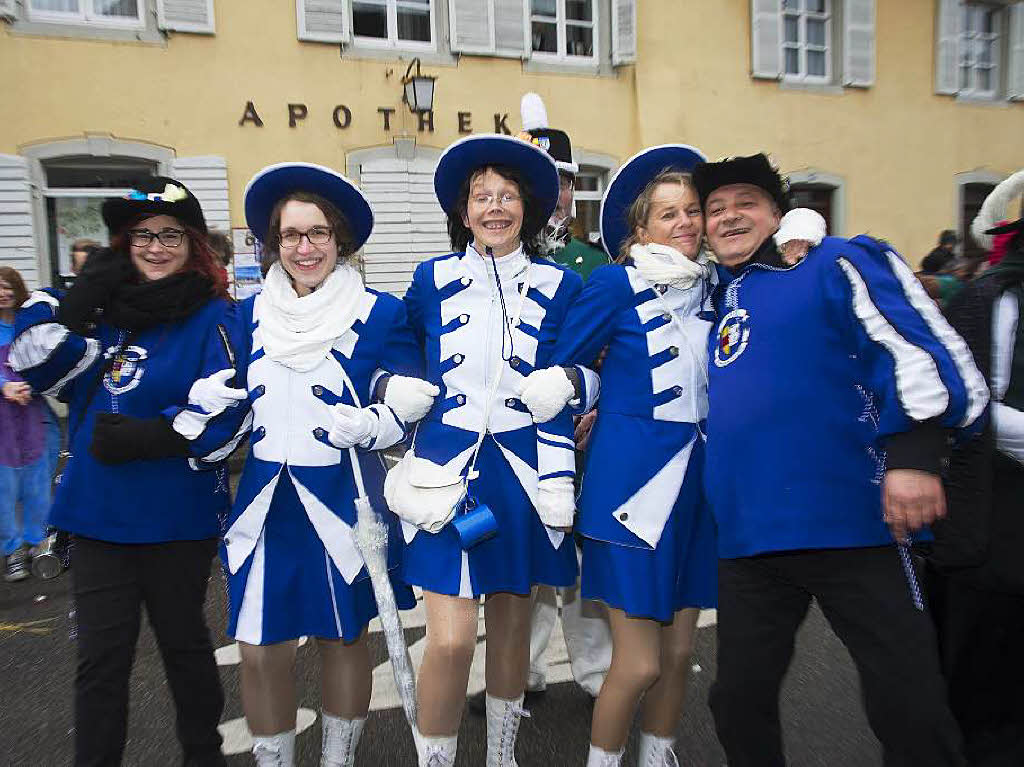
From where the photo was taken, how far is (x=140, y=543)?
2.26m

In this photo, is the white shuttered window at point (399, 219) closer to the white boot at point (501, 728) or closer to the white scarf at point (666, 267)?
the white scarf at point (666, 267)

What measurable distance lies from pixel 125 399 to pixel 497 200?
124cm

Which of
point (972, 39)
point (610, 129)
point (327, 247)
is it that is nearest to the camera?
point (327, 247)

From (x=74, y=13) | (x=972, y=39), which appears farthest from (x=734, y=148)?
(x=74, y=13)

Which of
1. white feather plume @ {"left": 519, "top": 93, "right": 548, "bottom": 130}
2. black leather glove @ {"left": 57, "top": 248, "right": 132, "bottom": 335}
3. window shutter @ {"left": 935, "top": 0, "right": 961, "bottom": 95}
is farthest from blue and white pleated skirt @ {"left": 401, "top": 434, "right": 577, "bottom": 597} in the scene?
window shutter @ {"left": 935, "top": 0, "right": 961, "bottom": 95}

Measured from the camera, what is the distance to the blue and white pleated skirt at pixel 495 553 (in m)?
2.29

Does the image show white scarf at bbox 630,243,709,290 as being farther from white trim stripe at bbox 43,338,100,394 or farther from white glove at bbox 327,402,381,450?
white trim stripe at bbox 43,338,100,394

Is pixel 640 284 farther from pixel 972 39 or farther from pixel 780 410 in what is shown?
pixel 972 39

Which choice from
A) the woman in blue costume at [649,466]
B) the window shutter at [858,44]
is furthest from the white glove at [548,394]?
the window shutter at [858,44]

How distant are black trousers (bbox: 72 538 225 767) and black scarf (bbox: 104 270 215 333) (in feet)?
2.08

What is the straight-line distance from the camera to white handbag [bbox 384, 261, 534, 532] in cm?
224

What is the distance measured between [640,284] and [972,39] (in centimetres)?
1470

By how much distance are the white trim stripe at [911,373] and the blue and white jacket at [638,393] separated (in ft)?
1.94

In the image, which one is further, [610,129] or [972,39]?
[972,39]
